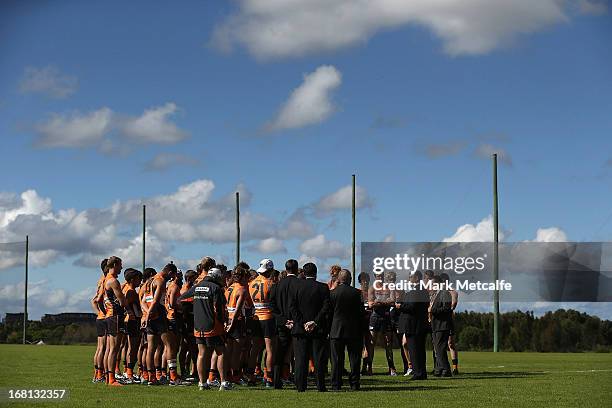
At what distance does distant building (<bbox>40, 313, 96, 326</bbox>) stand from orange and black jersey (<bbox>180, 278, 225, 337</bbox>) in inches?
1390

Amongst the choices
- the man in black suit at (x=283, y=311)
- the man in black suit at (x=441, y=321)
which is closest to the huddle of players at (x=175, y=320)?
the man in black suit at (x=283, y=311)

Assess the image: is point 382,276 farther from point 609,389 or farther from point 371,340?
point 609,389

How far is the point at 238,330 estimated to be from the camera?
17266mm

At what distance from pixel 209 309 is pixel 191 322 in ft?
6.14

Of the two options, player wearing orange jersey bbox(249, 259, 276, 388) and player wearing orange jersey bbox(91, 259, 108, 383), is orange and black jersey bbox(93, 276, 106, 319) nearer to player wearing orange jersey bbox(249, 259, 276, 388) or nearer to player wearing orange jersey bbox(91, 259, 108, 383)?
player wearing orange jersey bbox(91, 259, 108, 383)

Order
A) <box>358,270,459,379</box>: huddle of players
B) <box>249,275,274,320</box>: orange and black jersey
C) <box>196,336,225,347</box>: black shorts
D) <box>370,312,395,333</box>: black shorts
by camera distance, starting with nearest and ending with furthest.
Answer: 1. <box>196,336,225,347</box>: black shorts
2. <box>249,275,274,320</box>: orange and black jersey
3. <box>358,270,459,379</box>: huddle of players
4. <box>370,312,395,333</box>: black shorts

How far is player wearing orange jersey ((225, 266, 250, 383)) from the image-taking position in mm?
16672

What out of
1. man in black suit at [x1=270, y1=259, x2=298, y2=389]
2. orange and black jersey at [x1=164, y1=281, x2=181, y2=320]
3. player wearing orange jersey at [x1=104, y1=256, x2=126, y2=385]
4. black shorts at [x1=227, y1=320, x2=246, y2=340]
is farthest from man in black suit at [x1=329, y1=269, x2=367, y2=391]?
player wearing orange jersey at [x1=104, y1=256, x2=126, y2=385]

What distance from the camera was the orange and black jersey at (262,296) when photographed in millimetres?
17062

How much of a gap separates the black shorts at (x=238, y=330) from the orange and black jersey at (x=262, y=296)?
0.40m

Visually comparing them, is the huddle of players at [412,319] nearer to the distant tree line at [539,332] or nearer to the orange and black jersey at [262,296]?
the orange and black jersey at [262,296]

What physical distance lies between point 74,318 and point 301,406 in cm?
3869

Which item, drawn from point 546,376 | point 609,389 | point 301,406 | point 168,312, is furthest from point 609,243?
point 301,406

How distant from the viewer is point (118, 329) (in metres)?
17.2
